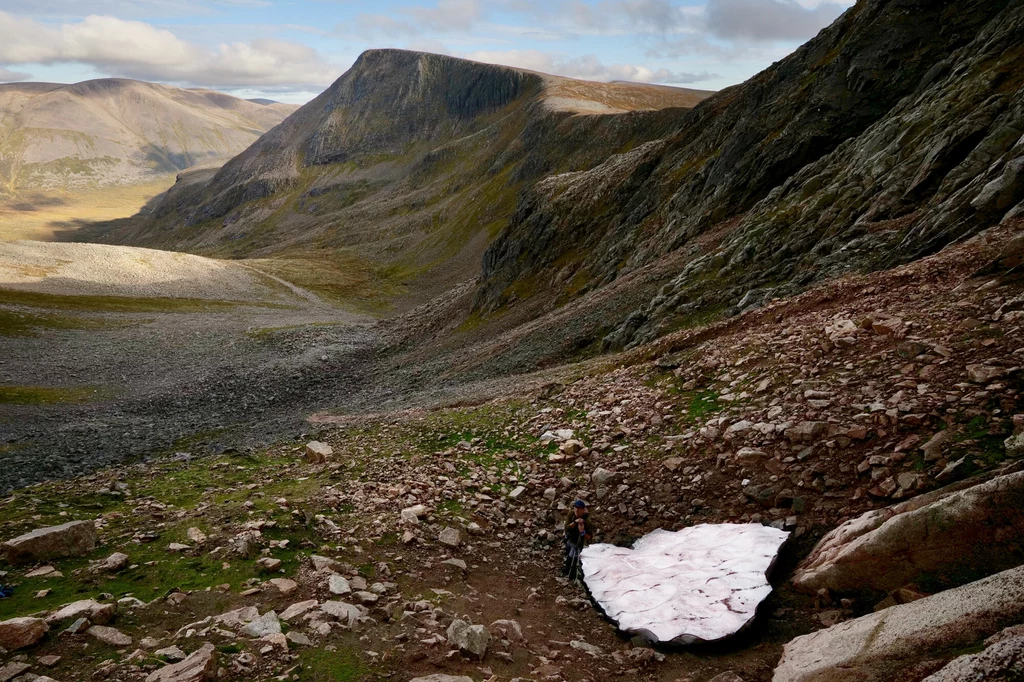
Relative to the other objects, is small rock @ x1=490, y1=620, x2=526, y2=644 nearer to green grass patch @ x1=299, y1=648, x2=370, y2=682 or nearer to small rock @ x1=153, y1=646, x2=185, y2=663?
green grass patch @ x1=299, y1=648, x2=370, y2=682

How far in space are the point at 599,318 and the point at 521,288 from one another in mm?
22039

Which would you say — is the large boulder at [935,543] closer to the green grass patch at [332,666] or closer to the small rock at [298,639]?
the green grass patch at [332,666]

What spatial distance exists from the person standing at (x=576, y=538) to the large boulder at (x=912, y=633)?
5506 mm

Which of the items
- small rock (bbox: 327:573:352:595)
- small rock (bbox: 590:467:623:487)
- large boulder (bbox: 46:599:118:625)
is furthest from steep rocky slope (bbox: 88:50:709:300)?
large boulder (bbox: 46:599:118:625)

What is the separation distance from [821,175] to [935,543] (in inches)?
1140

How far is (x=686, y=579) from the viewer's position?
11836 millimetres

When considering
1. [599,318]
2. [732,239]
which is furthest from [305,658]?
[732,239]

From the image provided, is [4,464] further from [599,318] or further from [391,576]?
[599,318]

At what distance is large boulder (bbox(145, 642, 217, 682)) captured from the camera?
873 centimetres

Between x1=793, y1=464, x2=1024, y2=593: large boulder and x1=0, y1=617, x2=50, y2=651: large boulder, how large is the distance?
13.6 meters

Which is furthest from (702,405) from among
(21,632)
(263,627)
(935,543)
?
(21,632)

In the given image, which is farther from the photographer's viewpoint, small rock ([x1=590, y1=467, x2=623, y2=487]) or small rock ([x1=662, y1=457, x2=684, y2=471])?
small rock ([x1=590, y1=467, x2=623, y2=487])

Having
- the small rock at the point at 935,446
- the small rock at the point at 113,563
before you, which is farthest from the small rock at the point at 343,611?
the small rock at the point at 935,446

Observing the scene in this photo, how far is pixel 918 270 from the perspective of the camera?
63.7ft
